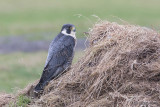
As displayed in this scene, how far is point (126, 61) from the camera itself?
24.3ft

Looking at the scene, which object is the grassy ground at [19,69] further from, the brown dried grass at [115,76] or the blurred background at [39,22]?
the brown dried grass at [115,76]

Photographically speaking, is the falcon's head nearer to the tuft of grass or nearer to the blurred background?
the tuft of grass

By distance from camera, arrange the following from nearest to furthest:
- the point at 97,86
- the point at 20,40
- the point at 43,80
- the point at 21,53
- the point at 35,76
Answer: the point at 97,86 → the point at 43,80 → the point at 35,76 → the point at 21,53 → the point at 20,40

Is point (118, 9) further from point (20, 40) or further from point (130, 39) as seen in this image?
point (130, 39)

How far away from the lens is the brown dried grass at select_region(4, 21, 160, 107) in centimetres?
712

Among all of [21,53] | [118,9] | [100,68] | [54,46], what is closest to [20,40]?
[21,53]

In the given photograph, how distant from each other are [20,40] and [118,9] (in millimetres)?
10976

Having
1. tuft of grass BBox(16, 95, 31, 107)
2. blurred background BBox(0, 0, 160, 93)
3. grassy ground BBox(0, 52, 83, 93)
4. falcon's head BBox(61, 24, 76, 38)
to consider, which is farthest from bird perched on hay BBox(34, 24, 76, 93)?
grassy ground BBox(0, 52, 83, 93)

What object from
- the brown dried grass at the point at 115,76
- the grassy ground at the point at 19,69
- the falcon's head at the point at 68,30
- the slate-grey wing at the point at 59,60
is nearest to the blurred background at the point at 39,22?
the grassy ground at the point at 19,69

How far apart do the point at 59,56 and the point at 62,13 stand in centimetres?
2318

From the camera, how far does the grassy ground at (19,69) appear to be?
46.9 feet

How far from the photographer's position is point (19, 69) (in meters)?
16.2

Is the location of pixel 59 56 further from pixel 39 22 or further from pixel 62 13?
pixel 62 13

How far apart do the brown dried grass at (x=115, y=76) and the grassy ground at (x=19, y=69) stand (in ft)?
18.3
